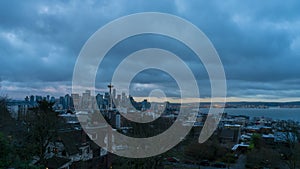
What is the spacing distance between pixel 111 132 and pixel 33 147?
7.56 m

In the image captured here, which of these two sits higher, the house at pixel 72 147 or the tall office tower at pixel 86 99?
the tall office tower at pixel 86 99

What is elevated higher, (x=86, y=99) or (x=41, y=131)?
(x=86, y=99)

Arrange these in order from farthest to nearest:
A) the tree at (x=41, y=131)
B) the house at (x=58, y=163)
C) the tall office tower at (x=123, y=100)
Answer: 1. the tall office tower at (x=123, y=100)
2. the house at (x=58, y=163)
3. the tree at (x=41, y=131)

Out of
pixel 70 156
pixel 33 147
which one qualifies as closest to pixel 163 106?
pixel 70 156

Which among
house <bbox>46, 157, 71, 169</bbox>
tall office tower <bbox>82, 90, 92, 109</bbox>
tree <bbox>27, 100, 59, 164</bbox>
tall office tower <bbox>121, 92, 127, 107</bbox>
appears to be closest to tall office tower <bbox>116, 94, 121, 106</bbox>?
tall office tower <bbox>121, 92, 127, 107</bbox>

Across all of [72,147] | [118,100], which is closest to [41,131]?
[72,147]

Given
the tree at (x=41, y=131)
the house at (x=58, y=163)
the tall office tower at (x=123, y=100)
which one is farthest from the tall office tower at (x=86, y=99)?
the tree at (x=41, y=131)

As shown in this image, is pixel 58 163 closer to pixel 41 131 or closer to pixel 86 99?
pixel 41 131

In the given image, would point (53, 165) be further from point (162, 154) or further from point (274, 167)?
point (274, 167)

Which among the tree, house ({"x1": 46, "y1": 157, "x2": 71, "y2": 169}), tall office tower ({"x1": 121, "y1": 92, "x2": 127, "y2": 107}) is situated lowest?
house ({"x1": 46, "y1": 157, "x2": 71, "y2": 169})

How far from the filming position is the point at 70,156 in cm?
1570

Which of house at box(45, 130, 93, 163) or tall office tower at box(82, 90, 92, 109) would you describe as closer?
house at box(45, 130, 93, 163)

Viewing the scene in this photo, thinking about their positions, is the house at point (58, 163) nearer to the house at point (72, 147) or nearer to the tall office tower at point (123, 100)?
the house at point (72, 147)

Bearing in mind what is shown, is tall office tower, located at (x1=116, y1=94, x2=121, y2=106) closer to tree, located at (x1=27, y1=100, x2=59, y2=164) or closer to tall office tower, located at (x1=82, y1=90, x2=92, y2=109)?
tall office tower, located at (x1=82, y1=90, x2=92, y2=109)
